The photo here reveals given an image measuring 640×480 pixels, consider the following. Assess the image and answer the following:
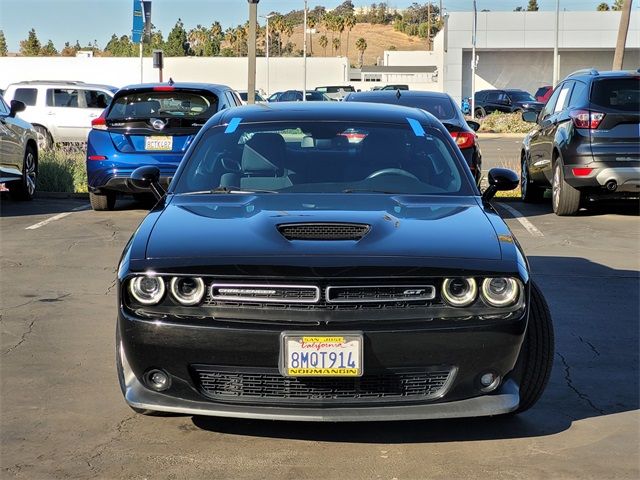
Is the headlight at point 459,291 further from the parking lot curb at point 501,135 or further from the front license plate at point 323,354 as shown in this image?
the parking lot curb at point 501,135

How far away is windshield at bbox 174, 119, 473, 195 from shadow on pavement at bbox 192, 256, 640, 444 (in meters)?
1.25

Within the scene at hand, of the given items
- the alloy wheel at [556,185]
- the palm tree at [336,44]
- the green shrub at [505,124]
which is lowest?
the green shrub at [505,124]

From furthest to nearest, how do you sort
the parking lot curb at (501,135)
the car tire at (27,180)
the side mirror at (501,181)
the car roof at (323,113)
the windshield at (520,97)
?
1. the windshield at (520,97)
2. the parking lot curb at (501,135)
3. the car tire at (27,180)
4. the car roof at (323,113)
5. the side mirror at (501,181)

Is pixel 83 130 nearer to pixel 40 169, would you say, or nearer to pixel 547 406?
pixel 40 169

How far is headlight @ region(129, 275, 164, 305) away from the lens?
14.8 feet

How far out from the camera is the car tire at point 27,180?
46.1 feet

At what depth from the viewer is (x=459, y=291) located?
449 cm

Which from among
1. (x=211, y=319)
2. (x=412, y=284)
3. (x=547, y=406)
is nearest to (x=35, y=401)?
(x=211, y=319)

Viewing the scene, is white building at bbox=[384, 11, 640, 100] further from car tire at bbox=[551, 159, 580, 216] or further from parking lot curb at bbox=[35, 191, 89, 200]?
car tire at bbox=[551, 159, 580, 216]

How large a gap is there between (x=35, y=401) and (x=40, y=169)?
11.0 meters

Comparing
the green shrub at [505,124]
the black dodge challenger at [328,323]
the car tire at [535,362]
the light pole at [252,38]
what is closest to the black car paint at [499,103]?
the green shrub at [505,124]

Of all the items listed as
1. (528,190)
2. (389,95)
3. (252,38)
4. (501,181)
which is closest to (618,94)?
Answer: (528,190)

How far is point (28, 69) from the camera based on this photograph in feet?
234

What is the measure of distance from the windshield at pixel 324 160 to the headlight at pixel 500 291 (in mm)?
1324
